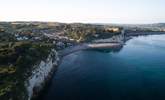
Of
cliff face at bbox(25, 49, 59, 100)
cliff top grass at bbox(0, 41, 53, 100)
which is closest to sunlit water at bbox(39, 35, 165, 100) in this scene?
cliff face at bbox(25, 49, 59, 100)

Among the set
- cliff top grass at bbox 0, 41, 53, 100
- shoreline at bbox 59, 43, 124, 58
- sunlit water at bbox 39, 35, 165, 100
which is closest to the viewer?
cliff top grass at bbox 0, 41, 53, 100

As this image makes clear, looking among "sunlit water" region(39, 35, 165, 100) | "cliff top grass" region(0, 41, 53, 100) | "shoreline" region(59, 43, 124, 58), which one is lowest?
"sunlit water" region(39, 35, 165, 100)

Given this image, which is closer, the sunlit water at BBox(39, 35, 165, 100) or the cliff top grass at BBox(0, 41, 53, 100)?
the cliff top grass at BBox(0, 41, 53, 100)

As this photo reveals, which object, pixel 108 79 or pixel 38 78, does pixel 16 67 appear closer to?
pixel 38 78

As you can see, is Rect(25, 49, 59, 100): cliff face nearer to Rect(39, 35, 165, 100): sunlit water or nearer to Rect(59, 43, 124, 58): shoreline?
Rect(39, 35, 165, 100): sunlit water

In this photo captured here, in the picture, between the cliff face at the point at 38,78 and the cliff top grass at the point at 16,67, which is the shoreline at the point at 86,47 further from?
the cliff top grass at the point at 16,67

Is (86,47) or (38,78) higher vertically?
(38,78)

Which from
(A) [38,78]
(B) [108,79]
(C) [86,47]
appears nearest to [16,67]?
(A) [38,78]

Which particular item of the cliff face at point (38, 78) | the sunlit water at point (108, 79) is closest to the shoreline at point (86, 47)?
the sunlit water at point (108, 79)

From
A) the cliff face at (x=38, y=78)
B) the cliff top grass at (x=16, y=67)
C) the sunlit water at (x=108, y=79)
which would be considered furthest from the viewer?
the sunlit water at (x=108, y=79)
